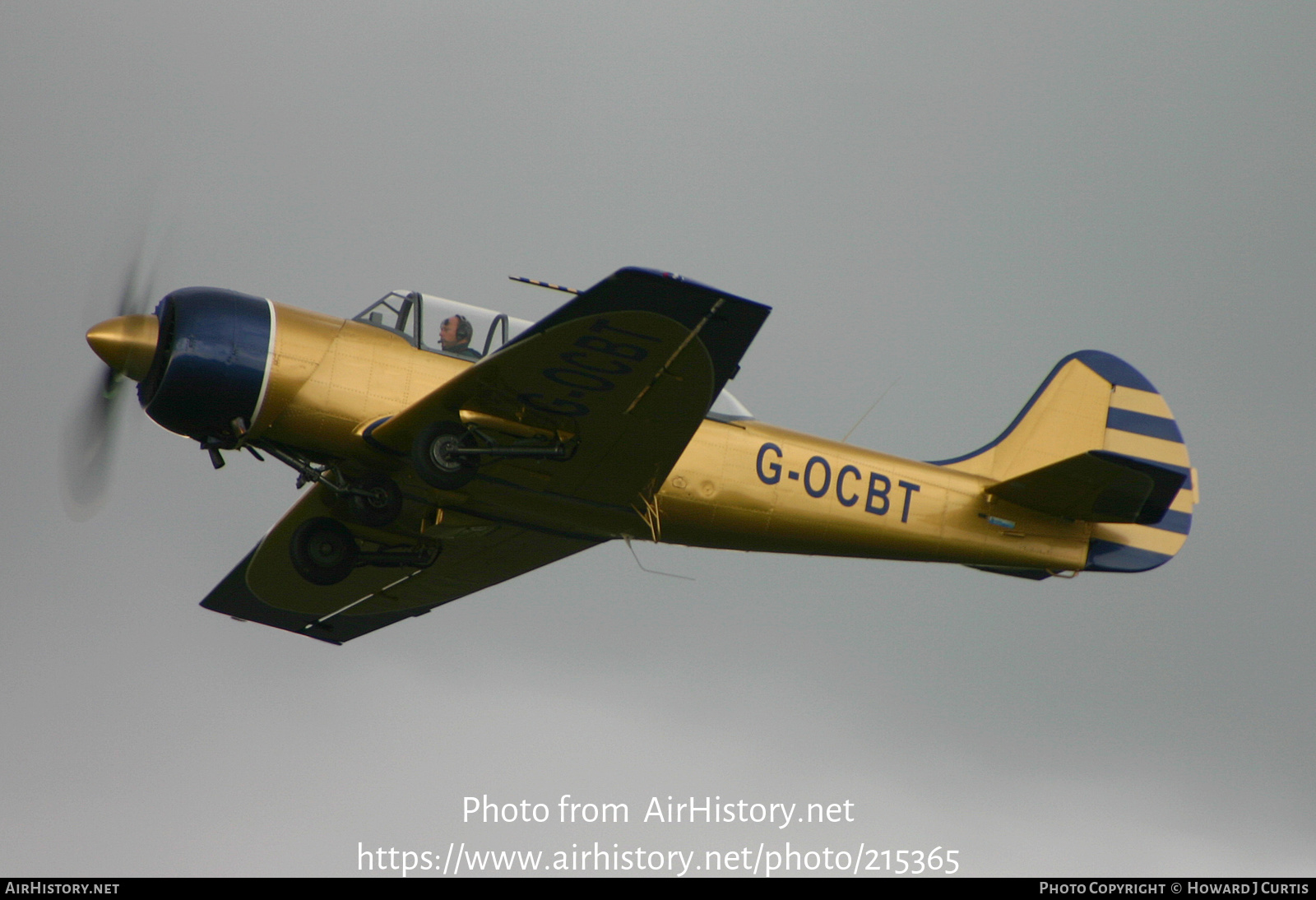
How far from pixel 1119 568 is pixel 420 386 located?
21.9ft

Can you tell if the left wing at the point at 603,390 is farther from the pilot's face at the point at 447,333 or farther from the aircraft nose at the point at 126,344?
the aircraft nose at the point at 126,344

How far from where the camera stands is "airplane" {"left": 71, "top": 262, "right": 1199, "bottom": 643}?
33.6 ft

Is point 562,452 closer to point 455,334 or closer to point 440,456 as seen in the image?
point 440,456

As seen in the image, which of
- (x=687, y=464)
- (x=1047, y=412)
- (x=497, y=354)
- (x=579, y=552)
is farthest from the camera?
(x=1047, y=412)

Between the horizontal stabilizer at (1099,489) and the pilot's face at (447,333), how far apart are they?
4.94m

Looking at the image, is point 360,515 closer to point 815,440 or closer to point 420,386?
point 420,386

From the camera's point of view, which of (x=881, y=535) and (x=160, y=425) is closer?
(x=160, y=425)

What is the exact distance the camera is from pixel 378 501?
1116 centimetres

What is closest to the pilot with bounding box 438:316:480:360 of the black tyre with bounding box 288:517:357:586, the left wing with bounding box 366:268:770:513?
the left wing with bounding box 366:268:770:513

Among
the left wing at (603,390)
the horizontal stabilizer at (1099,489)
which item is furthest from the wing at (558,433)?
the horizontal stabilizer at (1099,489)

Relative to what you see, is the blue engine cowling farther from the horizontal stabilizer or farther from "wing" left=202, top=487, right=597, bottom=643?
the horizontal stabilizer

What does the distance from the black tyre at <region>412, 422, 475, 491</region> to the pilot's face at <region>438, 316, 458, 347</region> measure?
37.9 inches

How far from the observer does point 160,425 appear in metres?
10.6
